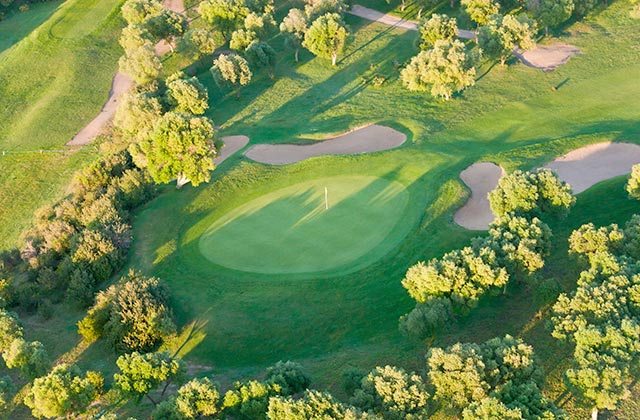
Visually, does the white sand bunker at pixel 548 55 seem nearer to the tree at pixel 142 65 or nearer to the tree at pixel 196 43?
the tree at pixel 196 43

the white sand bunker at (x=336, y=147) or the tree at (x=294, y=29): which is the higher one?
the tree at (x=294, y=29)

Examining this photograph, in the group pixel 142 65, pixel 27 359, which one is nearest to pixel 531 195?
pixel 27 359

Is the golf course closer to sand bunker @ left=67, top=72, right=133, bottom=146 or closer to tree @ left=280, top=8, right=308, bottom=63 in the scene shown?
sand bunker @ left=67, top=72, right=133, bottom=146

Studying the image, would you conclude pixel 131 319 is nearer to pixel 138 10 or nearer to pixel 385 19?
pixel 138 10

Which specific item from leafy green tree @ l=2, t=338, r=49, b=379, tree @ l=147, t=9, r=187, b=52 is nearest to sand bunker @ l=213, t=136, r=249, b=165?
tree @ l=147, t=9, r=187, b=52

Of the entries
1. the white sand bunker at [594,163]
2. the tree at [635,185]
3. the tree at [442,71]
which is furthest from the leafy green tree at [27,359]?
the tree at [442,71]
